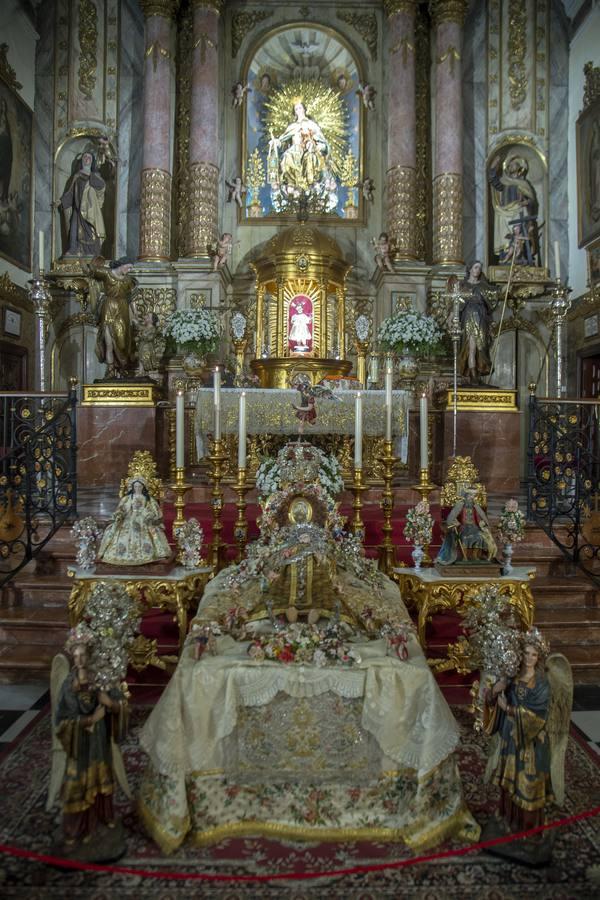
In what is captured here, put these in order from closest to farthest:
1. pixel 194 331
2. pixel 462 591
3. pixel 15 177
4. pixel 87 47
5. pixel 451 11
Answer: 1. pixel 462 591
2. pixel 194 331
3. pixel 15 177
4. pixel 451 11
5. pixel 87 47

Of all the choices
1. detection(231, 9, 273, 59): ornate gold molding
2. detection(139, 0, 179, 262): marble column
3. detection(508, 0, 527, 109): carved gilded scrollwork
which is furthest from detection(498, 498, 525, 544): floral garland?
detection(231, 9, 273, 59): ornate gold molding

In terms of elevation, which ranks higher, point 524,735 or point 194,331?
point 194,331

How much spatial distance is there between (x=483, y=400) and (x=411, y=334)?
4.48 ft

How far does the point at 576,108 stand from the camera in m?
11.4

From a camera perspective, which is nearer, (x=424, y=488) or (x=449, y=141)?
(x=424, y=488)

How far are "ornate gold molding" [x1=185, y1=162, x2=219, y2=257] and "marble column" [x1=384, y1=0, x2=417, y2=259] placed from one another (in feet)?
9.46

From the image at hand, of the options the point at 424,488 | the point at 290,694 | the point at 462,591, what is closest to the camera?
the point at 290,694

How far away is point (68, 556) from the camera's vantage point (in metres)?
5.88

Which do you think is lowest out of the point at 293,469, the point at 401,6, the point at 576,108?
the point at 293,469

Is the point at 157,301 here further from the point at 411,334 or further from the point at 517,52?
the point at 517,52

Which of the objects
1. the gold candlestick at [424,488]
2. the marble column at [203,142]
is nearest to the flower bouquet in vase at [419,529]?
the gold candlestick at [424,488]

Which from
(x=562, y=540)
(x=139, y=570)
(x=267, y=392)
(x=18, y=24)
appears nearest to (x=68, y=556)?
(x=139, y=570)

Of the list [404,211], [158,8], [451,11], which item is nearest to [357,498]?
[404,211]

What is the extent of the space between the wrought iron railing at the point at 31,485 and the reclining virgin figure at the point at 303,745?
9.73 feet
